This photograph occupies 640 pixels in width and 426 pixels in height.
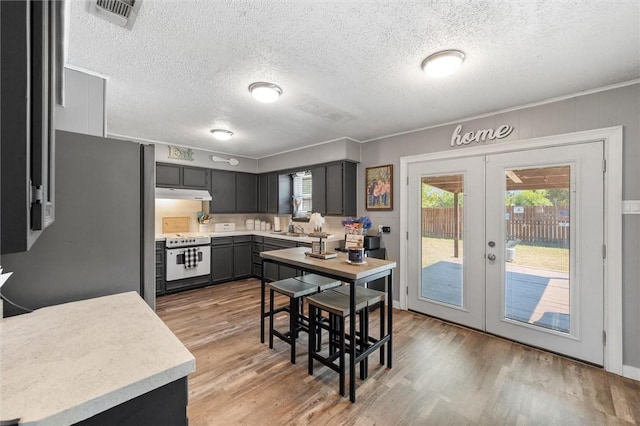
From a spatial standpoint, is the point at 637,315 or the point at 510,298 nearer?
the point at 637,315

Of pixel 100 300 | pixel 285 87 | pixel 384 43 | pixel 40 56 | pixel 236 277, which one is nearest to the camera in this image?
pixel 40 56

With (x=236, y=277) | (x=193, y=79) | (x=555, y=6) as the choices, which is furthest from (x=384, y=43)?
(x=236, y=277)

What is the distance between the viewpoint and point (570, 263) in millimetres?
2584

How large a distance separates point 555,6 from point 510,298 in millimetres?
2642

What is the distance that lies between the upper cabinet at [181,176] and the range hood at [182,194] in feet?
0.40

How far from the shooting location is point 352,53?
1889mm

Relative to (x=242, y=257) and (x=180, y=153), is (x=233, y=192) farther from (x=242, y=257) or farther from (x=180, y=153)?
(x=242, y=257)

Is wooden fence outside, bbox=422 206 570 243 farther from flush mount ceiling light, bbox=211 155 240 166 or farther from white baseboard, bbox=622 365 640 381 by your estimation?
flush mount ceiling light, bbox=211 155 240 166

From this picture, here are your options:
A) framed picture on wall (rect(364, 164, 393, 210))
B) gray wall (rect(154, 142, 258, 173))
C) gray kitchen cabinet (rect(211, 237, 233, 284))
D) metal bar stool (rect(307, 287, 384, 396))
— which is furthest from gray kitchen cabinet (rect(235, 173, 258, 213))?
metal bar stool (rect(307, 287, 384, 396))

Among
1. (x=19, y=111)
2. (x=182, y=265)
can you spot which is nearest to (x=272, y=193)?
(x=182, y=265)

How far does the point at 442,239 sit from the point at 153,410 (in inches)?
132

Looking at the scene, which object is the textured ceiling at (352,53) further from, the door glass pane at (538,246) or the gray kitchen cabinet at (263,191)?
the gray kitchen cabinet at (263,191)

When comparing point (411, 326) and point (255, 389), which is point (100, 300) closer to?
point (255, 389)

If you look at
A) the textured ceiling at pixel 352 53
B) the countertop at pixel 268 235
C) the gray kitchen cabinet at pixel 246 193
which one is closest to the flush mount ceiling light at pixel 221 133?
the textured ceiling at pixel 352 53
